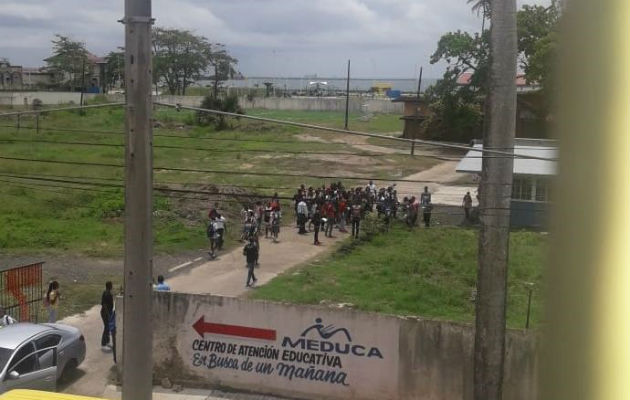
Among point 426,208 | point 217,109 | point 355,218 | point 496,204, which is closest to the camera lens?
point 496,204

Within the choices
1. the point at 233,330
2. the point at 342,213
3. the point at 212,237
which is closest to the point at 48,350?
the point at 233,330

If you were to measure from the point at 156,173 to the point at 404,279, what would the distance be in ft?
59.4

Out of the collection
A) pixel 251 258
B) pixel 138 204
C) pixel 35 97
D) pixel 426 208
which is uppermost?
pixel 35 97

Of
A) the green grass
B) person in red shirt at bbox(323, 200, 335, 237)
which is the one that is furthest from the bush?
the green grass

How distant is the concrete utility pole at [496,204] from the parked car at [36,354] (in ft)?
18.1

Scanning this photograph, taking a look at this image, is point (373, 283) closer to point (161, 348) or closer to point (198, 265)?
point (198, 265)

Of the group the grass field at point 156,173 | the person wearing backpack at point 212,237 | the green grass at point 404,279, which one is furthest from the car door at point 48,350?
the person wearing backpack at point 212,237

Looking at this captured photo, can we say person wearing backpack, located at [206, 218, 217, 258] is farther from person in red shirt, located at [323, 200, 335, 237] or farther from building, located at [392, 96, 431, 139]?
building, located at [392, 96, 431, 139]

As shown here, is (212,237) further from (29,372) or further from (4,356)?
(4,356)

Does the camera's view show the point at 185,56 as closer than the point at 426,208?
No

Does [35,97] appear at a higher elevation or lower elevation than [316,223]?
higher

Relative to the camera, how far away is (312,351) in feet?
30.1

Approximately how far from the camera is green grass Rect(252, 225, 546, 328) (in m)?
13.2

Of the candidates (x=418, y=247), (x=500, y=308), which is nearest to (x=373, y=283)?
(x=418, y=247)
